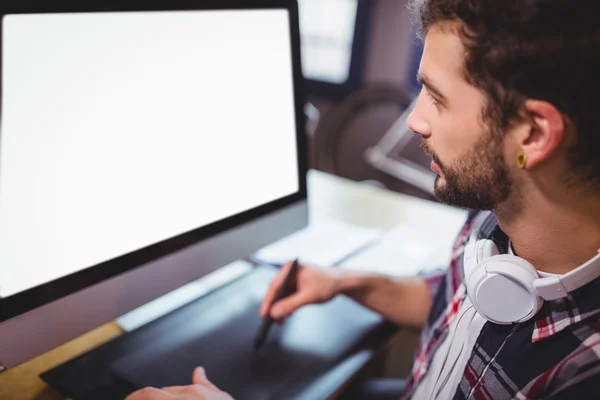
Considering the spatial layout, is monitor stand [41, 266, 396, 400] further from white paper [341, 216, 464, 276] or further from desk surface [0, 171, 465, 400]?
desk surface [0, 171, 465, 400]

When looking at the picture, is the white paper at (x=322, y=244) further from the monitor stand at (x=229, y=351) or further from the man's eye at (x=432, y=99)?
the man's eye at (x=432, y=99)

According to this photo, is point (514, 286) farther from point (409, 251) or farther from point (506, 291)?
point (409, 251)

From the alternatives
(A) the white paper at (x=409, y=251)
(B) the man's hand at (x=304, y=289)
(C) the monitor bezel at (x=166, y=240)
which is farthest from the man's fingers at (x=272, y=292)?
(A) the white paper at (x=409, y=251)

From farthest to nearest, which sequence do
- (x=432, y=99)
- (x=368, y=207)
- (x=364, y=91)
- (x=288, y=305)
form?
(x=364, y=91)
(x=368, y=207)
(x=288, y=305)
(x=432, y=99)

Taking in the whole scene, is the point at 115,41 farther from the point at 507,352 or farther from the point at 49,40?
the point at 507,352

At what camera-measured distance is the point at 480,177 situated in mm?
564

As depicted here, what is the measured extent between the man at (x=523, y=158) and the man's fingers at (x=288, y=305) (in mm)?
188

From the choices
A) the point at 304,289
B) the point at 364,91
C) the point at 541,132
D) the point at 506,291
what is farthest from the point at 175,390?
the point at 364,91

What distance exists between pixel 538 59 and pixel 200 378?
552 mm

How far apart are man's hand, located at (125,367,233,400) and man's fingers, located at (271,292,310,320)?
0.52 feet

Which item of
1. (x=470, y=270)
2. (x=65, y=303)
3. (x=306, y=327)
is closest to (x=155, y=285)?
(x=65, y=303)

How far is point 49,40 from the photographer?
Answer: 494 millimetres

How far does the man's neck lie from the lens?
0.54 m

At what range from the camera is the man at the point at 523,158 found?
19.0 inches
